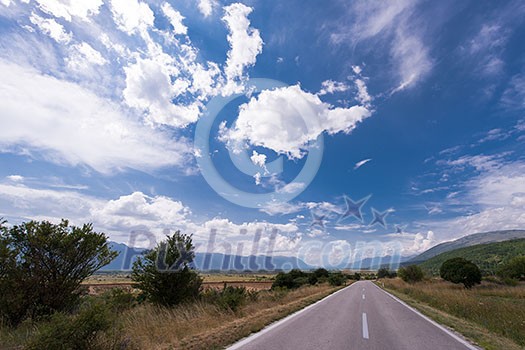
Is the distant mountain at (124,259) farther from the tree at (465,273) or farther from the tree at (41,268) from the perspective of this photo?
the tree at (465,273)

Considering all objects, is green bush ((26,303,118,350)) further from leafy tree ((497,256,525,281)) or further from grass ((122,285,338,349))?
leafy tree ((497,256,525,281))

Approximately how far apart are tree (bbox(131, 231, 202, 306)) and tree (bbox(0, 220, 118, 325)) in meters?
3.07

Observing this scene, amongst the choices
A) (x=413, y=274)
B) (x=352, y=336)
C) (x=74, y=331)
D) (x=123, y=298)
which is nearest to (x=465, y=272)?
(x=413, y=274)

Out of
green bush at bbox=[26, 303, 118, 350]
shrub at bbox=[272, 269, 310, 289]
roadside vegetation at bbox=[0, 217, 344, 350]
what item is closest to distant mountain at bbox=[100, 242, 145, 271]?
roadside vegetation at bbox=[0, 217, 344, 350]

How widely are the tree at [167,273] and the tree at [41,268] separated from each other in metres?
3.07

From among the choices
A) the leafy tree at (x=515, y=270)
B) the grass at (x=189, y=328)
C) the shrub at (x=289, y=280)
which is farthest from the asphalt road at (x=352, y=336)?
the leafy tree at (x=515, y=270)

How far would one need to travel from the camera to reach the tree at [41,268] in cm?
701

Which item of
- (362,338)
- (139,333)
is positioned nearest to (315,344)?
(362,338)

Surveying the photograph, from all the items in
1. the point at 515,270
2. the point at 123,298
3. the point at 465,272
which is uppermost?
the point at 515,270

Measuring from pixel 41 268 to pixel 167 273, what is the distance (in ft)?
15.0

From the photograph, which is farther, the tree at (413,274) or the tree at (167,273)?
the tree at (413,274)

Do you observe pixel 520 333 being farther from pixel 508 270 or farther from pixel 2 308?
pixel 508 270

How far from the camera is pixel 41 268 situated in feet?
24.0

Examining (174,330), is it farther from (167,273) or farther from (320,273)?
(320,273)
